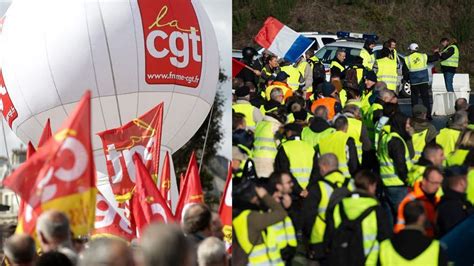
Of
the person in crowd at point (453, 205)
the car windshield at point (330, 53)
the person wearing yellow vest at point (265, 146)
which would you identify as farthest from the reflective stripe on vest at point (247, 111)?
the car windshield at point (330, 53)

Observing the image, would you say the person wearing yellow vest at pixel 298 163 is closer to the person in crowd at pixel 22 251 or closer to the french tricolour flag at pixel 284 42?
the person in crowd at pixel 22 251

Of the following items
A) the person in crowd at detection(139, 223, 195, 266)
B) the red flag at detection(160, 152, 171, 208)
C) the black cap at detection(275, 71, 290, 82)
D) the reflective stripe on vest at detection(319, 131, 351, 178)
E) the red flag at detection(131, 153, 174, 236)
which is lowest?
the red flag at detection(160, 152, 171, 208)

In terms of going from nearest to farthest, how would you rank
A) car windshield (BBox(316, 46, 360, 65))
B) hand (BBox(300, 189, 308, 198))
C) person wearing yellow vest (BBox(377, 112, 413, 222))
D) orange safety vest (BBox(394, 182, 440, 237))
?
orange safety vest (BBox(394, 182, 440, 237)) < hand (BBox(300, 189, 308, 198)) < person wearing yellow vest (BBox(377, 112, 413, 222)) < car windshield (BBox(316, 46, 360, 65))

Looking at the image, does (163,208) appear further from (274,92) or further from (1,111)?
(1,111)

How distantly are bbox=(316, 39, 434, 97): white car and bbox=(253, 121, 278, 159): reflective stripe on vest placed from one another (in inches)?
379

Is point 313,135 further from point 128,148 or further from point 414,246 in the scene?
point 414,246

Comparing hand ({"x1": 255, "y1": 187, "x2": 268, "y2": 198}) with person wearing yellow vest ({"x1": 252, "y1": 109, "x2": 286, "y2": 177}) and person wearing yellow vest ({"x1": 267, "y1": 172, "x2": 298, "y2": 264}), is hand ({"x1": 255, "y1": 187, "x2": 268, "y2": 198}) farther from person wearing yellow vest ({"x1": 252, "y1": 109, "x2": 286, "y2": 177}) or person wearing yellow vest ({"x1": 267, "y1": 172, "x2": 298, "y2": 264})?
person wearing yellow vest ({"x1": 252, "y1": 109, "x2": 286, "y2": 177})

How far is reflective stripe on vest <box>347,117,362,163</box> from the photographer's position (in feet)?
47.2

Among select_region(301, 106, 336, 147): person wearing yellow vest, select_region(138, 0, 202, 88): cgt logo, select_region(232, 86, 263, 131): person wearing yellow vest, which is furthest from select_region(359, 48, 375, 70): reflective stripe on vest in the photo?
select_region(301, 106, 336, 147): person wearing yellow vest

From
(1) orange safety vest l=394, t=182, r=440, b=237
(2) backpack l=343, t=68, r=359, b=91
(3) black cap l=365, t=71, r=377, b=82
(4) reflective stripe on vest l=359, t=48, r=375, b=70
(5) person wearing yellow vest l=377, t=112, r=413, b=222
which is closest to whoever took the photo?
(1) orange safety vest l=394, t=182, r=440, b=237

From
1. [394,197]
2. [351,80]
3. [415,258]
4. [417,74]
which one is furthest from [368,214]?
[417,74]

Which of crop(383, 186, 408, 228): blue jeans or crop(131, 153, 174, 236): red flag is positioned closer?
crop(383, 186, 408, 228): blue jeans

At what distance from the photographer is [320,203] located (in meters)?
11.3

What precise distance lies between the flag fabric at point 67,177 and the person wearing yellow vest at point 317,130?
17.5 ft
